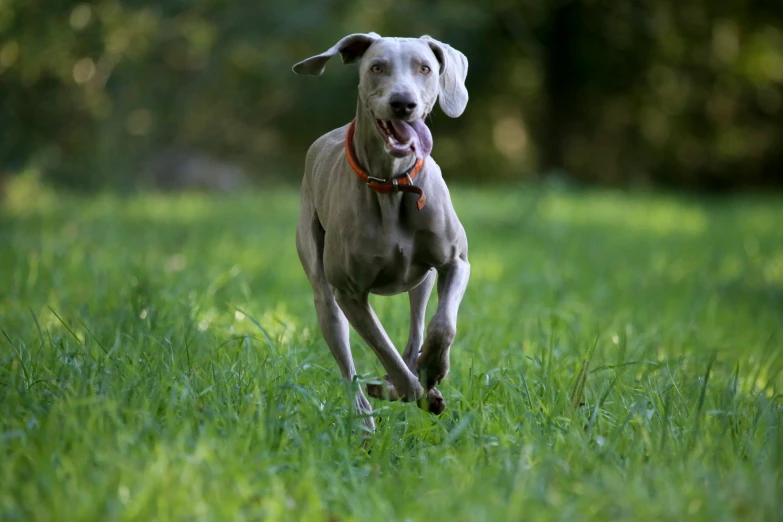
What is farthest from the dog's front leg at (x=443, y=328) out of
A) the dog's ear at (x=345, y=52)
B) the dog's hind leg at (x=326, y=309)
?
the dog's ear at (x=345, y=52)

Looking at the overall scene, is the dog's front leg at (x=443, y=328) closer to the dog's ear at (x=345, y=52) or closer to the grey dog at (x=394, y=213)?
the grey dog at (x=394, y=213)

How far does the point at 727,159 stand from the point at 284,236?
16022mm

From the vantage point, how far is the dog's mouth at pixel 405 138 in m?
3.13

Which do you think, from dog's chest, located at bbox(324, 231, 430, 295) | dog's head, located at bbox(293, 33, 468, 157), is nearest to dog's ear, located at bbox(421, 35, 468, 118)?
dog's head, located at bbox(293, 33, 468, 157)

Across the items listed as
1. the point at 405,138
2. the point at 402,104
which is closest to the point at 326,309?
the point at 405,138

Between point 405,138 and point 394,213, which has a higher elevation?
point 405,138

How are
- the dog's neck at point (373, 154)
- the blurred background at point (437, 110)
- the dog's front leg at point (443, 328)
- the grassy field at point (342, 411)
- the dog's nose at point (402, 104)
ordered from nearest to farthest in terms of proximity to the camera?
the grassy field at point (342, 411), the dog's nose at point (402, 104), the dog's front leg at point (443, 328), the dog's neck at point (373, 154), the blurred background at point (437, 110)

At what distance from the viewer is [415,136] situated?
318 centimetres

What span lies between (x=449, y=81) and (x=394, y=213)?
568 mm

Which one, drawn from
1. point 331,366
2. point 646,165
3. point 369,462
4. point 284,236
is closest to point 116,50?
point 284,236

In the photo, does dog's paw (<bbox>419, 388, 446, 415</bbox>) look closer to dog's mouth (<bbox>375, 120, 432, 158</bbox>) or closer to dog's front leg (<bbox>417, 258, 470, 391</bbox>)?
dog's front leg (<bbox>417, 258, 470, 391</bbox>)

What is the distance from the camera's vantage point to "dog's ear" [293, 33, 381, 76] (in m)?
3.44

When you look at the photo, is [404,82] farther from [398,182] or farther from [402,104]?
[398,182]

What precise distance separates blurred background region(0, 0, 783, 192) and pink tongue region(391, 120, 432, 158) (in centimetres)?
764
